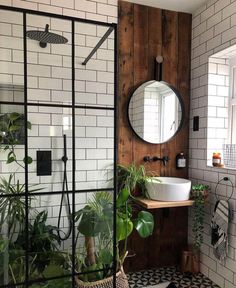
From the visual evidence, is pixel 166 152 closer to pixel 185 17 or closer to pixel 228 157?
pixel 228 157

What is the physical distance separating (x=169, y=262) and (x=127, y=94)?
1800 mm

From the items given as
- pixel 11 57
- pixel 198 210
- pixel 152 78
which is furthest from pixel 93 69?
pixel 198 210

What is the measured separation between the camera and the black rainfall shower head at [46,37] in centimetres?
164

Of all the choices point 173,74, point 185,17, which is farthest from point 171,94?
point 185,17

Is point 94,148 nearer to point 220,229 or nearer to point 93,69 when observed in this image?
point 93,69

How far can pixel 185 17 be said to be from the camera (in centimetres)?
274

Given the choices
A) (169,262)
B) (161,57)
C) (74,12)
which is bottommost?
(169,262)

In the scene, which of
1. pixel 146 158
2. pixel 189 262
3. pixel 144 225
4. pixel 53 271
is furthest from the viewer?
pixel 146 158

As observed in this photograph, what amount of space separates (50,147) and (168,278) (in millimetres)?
1744

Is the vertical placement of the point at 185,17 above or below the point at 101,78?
above

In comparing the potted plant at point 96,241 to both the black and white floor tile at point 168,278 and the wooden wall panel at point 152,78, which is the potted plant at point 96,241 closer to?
the black and white floor tile at point 168,278

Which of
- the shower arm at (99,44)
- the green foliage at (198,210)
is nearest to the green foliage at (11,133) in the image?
the shower arm at (99,44)

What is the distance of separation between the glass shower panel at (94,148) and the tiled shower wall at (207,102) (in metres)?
1.10

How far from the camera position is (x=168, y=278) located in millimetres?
2467
